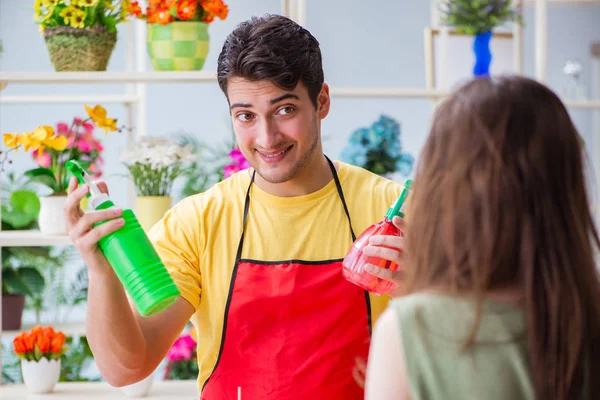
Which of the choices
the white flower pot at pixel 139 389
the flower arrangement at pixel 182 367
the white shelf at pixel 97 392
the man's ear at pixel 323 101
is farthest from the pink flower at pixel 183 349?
the man's ear at pixel 323 101

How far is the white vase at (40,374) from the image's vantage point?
110 inches

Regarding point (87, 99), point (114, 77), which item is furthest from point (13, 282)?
point (114, 77)

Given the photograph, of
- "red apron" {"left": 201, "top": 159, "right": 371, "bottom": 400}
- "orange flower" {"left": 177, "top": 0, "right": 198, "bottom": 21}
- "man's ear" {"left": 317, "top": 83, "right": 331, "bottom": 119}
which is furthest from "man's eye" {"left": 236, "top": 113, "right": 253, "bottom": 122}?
"orange flower" {"left": 177, "top": 0, "right": 198, "bottom": 21}

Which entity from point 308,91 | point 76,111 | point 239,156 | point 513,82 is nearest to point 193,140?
point 76,111

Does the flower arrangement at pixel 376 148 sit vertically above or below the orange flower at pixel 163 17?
below

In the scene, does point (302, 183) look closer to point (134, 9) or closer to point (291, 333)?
point (291, 333)

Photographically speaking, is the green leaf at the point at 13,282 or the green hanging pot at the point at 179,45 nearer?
the green hanging pot at the point at 179,45

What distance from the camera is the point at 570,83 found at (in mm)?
5746

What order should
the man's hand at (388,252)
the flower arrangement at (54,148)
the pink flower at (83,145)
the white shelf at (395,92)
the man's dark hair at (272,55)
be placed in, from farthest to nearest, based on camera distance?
the pink flower at (83,145) → the white shelf at (395,92) → the flower arrangement at (54,148) → the man's dark hair at (272,55) → the man's hand at (388,252)

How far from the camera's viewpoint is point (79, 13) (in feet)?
8.29

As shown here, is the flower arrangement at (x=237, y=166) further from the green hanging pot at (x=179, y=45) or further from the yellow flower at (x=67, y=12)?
the yellow flower at (x=67, y=12)

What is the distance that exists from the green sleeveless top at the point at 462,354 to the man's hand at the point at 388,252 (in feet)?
1.75

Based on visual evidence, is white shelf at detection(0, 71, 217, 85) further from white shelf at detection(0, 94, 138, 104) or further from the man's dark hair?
the man's dark hair

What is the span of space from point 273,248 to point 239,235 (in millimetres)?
78
